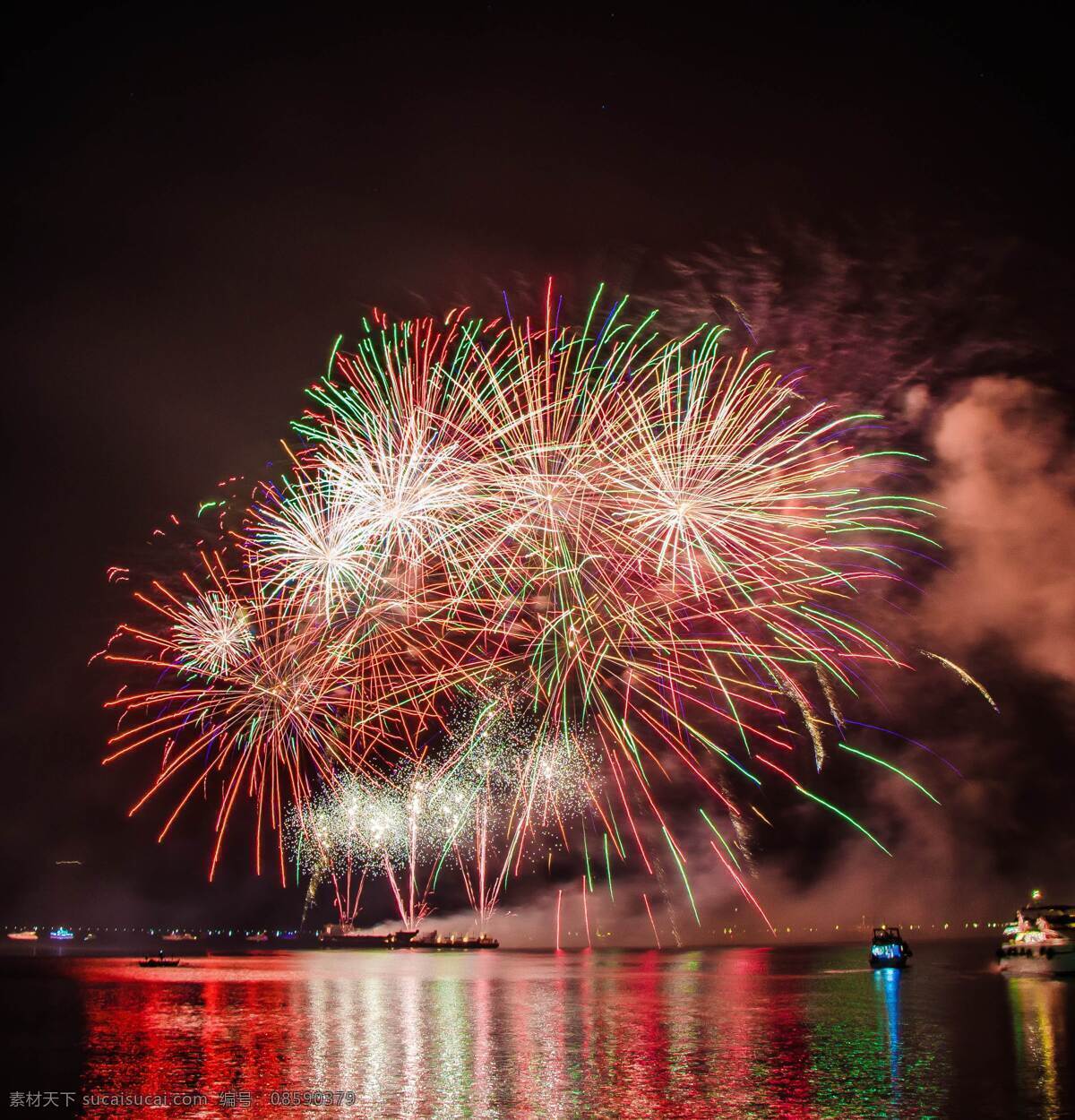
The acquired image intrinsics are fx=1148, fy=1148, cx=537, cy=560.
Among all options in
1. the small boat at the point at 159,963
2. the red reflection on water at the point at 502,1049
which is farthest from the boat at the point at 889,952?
the small boat at the point at 159,963

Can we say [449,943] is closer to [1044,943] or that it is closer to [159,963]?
[159,963]

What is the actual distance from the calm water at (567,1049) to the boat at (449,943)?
3763 inches

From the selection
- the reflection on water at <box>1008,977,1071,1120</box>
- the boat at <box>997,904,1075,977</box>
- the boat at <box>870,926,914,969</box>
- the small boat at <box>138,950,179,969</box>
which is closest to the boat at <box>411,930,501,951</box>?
the small boat at <box>138,950,179,969</box>

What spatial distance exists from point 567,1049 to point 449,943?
437 ft

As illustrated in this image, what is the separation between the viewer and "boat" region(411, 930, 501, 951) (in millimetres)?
160250

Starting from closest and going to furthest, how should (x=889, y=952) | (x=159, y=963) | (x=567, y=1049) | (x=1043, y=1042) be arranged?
1. (x=567, y=1049)
2. (x=1043, y=1042)
3. (x=889, y=952)
4. (x=159, y=963)

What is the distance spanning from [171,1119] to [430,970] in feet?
239

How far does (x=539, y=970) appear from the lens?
311ft

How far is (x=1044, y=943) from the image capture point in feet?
247

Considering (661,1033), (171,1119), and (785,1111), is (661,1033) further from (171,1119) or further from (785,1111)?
(171,1119)

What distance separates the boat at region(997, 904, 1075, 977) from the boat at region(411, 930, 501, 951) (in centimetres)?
9089

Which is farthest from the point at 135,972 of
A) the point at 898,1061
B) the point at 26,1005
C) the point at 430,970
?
the point at 898,1061

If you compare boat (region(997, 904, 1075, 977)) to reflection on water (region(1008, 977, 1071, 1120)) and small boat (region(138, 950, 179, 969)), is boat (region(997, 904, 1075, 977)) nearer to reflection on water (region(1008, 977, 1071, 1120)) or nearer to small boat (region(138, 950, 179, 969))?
reflection on water (region(1008, 977, 1071, 1120))

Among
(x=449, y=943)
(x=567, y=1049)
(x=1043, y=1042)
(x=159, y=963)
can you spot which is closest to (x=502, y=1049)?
(x=567, y=1049)
